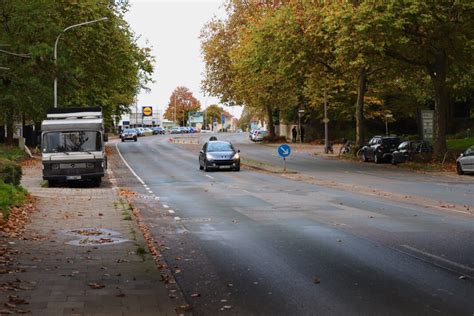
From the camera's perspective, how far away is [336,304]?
6.50m

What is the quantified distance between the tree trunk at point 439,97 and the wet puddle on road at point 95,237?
25.9 metres

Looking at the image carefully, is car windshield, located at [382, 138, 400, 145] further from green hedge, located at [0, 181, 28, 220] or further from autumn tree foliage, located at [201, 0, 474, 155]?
green hedge, located at [0, 181, 28, 220]

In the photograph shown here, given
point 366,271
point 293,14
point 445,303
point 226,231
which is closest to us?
point 445,303

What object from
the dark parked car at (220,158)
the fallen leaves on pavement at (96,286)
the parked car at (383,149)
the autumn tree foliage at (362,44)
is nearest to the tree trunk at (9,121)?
the autumn tree foliage at (362,44)

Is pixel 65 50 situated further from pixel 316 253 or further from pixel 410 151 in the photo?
pixel 316 253

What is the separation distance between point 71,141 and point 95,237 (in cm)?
1467

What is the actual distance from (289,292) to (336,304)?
0.70 meters

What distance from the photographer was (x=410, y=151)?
124ft

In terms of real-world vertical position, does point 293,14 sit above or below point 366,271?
above

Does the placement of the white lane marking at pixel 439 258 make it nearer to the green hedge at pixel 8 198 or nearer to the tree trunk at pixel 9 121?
the green hedge at pixel 8 198

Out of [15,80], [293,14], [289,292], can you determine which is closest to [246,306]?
[289,292]

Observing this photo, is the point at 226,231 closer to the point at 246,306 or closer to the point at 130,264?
the point at 130,264

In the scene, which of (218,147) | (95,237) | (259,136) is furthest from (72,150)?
(259,136)

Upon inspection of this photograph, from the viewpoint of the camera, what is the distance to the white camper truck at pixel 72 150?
2467 cm
